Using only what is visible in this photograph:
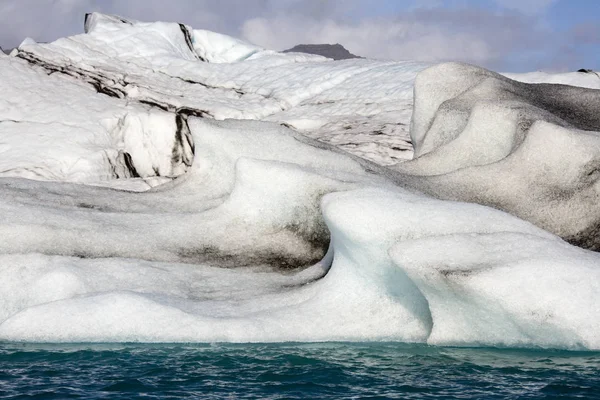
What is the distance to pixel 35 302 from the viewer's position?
27.2 feet

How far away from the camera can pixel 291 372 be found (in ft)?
21.3

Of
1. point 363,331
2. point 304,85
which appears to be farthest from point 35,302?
point 304,85

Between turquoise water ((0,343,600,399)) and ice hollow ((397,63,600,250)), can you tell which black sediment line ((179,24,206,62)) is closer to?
ice hollow ((397,63,600,250))

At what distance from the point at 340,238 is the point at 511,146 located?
167 inches

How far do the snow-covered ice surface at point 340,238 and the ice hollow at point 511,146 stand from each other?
1.0 inches

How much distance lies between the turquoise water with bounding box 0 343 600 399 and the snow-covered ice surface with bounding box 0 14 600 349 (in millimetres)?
292

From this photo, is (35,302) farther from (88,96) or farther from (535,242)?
(88,96)

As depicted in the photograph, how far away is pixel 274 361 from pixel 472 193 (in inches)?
182

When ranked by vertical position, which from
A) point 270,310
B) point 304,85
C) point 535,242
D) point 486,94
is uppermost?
point 304,85

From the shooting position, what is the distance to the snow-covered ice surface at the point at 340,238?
24.0ft

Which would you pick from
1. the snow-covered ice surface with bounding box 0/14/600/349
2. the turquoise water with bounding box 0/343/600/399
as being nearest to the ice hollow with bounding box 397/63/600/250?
the snow-covered ice surface with bounding box 0/14/600/349

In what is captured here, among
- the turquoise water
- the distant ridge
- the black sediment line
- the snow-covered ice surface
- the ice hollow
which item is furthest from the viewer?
the distant ridge

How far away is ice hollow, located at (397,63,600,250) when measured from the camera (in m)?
10.5

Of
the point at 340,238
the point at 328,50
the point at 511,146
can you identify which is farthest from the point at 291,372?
the point at 328,50
